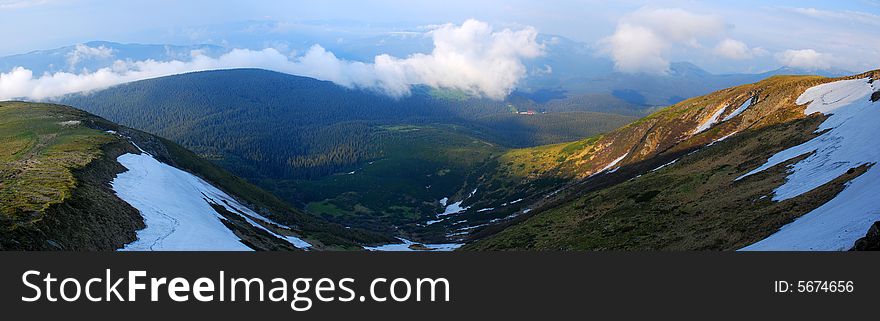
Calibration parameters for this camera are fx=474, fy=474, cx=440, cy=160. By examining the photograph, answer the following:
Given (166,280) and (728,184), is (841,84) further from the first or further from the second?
(166,280)

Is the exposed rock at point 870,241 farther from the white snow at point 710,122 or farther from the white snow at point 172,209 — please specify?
the white snow at point 710,122

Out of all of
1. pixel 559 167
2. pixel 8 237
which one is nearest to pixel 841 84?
pixel 559 167

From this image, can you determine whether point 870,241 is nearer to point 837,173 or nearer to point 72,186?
point 837,173

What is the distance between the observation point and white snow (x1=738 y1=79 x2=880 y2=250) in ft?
74.2

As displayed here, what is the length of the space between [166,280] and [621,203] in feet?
179

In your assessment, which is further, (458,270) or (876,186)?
(876,186)

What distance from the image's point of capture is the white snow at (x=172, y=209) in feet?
128

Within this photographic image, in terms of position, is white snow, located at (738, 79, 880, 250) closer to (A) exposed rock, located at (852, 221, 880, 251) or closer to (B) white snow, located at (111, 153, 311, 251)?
(A) exposed rock, located at (852, 221, 880, 251)

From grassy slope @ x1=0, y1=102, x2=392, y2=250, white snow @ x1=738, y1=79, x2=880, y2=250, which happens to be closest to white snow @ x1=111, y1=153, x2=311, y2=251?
grassy slope @ x1=0, y1=102, x2=392, y2=250

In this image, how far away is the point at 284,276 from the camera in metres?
16.9

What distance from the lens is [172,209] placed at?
4806cm

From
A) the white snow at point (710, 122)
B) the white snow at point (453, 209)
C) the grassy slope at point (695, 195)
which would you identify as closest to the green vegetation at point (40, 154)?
the grassy slope at point (695, 195)

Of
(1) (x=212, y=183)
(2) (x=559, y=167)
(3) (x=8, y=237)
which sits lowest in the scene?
(2) (x=559, y=167)

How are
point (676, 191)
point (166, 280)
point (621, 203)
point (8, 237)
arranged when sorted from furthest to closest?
point (621, 203)
point (676, 191)
point (8, 237)
point (166, 280)
